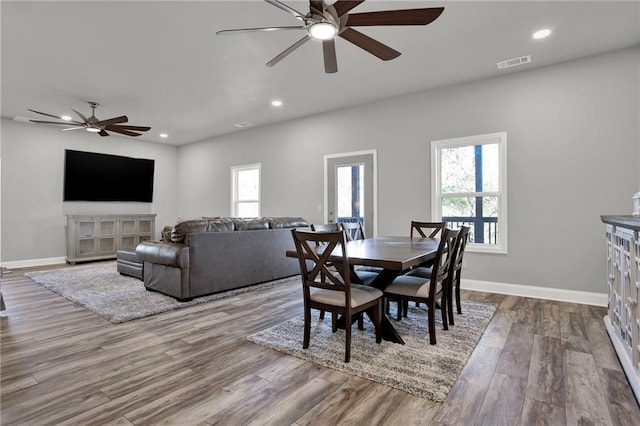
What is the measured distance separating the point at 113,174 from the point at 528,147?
8.18 meters

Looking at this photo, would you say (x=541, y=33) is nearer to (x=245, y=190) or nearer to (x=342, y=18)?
(x=342, y=18)

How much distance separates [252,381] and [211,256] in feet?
7.18

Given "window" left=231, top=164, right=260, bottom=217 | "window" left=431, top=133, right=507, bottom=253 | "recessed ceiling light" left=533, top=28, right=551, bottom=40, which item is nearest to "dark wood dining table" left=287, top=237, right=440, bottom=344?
"window" left=431, top=133, right=507, bottom=253

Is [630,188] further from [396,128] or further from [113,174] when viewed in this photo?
[113,174]

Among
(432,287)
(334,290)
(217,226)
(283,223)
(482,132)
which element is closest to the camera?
(334,290)

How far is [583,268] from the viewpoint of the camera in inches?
Answer: 151

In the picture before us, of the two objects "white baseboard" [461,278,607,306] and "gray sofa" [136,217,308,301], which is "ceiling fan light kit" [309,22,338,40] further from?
"white baseboard" [461,278,607,306]

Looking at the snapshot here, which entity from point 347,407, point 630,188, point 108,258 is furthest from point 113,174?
point 630,188

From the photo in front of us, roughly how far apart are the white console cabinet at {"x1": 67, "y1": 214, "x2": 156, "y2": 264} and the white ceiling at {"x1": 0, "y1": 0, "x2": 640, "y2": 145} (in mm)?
2371

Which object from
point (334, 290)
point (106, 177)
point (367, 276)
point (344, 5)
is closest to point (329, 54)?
point (344, 5)

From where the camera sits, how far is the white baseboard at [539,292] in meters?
3.77

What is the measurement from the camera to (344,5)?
7.05 feet

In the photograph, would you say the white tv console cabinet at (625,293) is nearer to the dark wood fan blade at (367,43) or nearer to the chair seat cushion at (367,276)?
the chair seat cushion at (367,276)

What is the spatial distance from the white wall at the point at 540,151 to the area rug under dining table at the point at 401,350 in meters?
1.45
